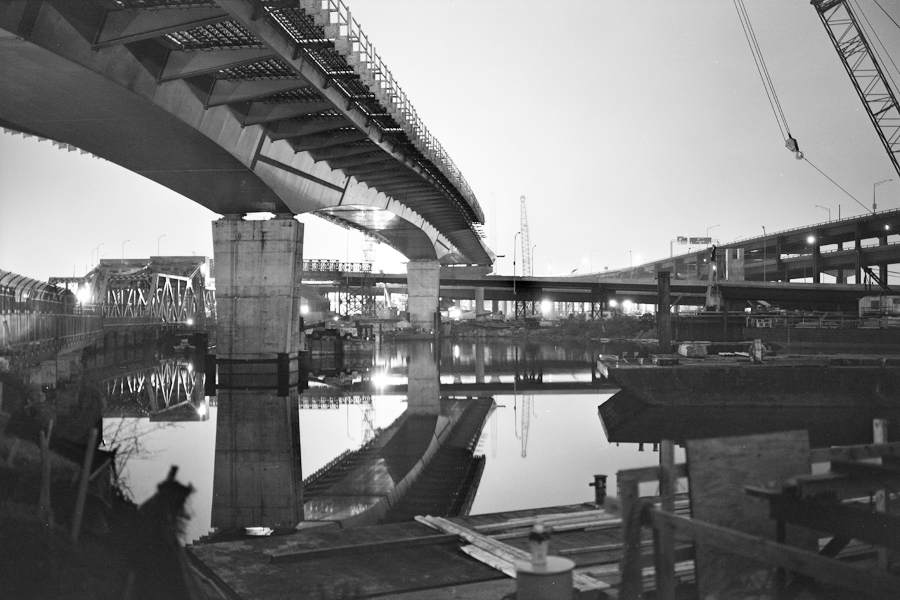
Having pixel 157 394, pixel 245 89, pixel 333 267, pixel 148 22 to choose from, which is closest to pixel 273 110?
pixel 245 89

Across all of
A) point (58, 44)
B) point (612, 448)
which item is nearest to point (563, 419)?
point (612, 448)

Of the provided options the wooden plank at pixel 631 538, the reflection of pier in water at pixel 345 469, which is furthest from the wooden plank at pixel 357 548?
the wooden plank at pixel 631 538

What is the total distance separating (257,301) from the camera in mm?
44375

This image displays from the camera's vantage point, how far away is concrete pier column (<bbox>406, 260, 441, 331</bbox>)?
10350 cm

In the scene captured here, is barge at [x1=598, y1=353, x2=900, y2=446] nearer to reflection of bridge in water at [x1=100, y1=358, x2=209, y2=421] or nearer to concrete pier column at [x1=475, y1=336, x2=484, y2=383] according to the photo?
concrete pier column at [x1=475, y1=336, x2=484, y2=383]

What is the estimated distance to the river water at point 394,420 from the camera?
2033 cm

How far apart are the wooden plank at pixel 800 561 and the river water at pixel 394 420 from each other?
10.7 meters

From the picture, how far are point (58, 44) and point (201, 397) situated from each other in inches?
758

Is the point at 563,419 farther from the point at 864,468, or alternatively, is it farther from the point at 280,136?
the point at 864,468

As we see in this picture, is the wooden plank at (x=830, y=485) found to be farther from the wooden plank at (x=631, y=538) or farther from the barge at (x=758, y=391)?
the barge at (x=758, y=391)

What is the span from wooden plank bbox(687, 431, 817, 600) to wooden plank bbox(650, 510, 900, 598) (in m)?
1.03

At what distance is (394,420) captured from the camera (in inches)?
1298

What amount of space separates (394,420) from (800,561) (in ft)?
90.6

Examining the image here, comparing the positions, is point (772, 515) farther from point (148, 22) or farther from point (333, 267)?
point (333, 267)
